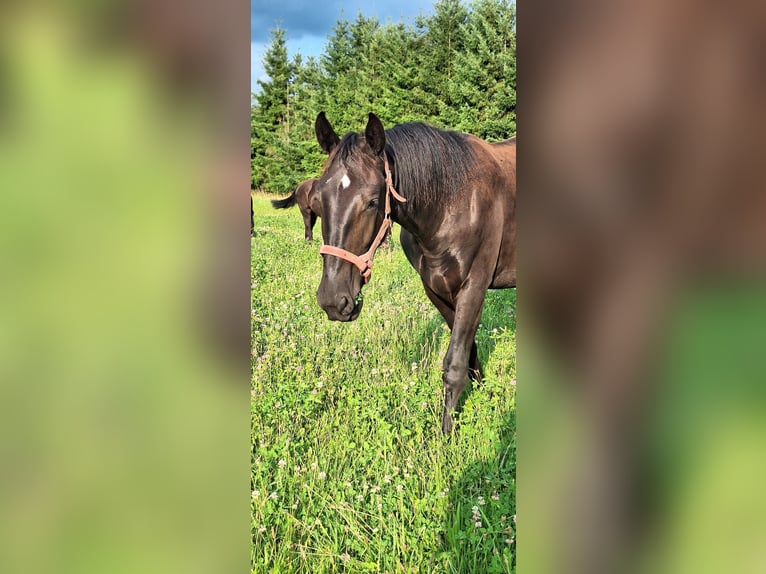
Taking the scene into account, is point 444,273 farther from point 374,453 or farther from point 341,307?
point 374,453

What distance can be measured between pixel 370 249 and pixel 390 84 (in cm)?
2307

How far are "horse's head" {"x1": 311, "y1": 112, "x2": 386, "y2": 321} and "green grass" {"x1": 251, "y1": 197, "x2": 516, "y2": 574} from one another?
0.58 metres

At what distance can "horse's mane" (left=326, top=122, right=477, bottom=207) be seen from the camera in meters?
2.97
